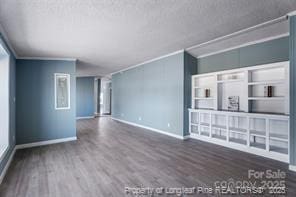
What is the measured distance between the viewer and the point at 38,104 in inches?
199

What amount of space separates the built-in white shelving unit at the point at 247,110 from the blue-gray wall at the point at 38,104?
3.89 metres

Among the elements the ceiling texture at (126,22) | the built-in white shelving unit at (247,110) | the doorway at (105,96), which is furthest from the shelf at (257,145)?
the doorway at (105,96)

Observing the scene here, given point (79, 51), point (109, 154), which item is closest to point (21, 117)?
point (79, 51)

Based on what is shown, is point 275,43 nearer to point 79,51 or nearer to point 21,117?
point 79,51

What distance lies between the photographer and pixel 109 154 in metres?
4.12

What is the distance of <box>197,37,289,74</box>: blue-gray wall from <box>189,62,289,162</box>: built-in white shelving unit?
0.23 metres

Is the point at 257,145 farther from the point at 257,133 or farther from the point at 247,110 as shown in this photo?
the point at 247,110

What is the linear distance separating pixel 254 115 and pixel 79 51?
4.49 metres

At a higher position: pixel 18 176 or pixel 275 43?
pixel 275 43

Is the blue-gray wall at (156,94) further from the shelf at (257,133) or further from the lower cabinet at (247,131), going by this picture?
the shelf at (257,133)

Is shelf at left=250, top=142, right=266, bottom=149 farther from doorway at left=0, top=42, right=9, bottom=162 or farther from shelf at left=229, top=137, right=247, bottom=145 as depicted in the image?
doorway at left=0, top=42, right=9, bottom=162

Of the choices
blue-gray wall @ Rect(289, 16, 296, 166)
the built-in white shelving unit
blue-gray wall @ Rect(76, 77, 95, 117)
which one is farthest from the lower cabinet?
blue-gray wall @ Rect(76, 77, 95, 117)

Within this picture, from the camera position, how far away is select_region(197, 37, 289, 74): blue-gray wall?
3.88m

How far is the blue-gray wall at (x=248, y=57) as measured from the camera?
12.7ft
